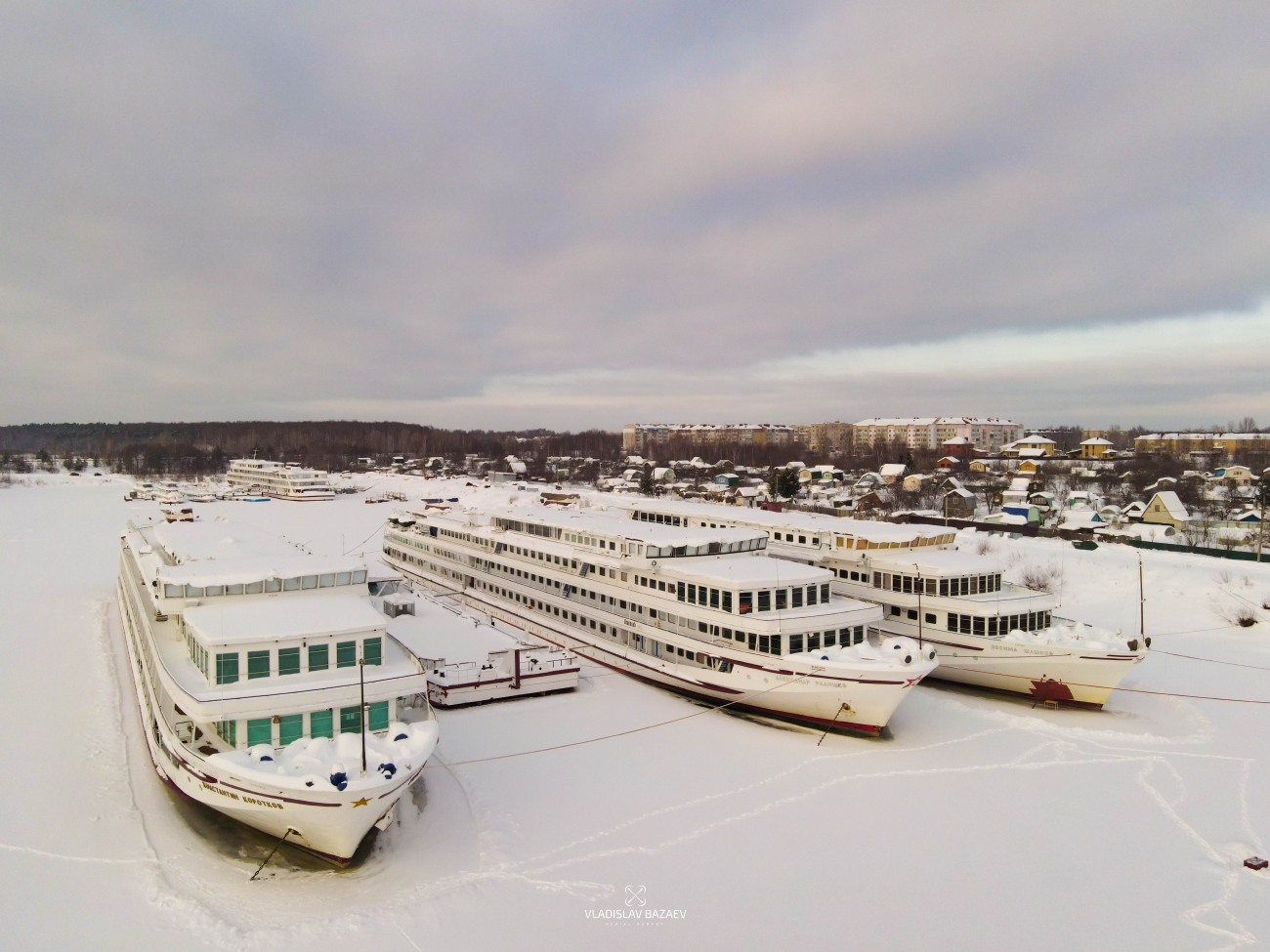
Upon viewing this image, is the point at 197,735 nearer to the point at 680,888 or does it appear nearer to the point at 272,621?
the point at 272,621

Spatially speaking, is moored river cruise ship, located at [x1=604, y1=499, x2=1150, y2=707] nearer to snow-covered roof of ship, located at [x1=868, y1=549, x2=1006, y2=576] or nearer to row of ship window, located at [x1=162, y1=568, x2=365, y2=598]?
snow-covered roof of ship, located at [x1=868, y1=549, x2=1006, y2=576]

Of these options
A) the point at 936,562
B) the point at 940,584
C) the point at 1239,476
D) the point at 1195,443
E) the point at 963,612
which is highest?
the point at 1195,443

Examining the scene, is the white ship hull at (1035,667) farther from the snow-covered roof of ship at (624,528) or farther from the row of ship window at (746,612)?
the snow-covered roof of ship at (624,528)

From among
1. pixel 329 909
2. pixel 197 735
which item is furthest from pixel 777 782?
pixel 197 735

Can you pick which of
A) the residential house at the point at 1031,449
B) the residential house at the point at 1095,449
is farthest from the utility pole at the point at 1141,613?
the residential house at the point at 1095,449

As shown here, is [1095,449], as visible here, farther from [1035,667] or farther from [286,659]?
[286,659]

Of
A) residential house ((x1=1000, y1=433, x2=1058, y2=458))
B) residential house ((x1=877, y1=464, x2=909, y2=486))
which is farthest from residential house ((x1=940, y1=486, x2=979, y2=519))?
residential house ((x1=1000, y1=433, x2=1058, y2=458))

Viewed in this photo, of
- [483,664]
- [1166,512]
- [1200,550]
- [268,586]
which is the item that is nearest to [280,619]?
[268,586]
